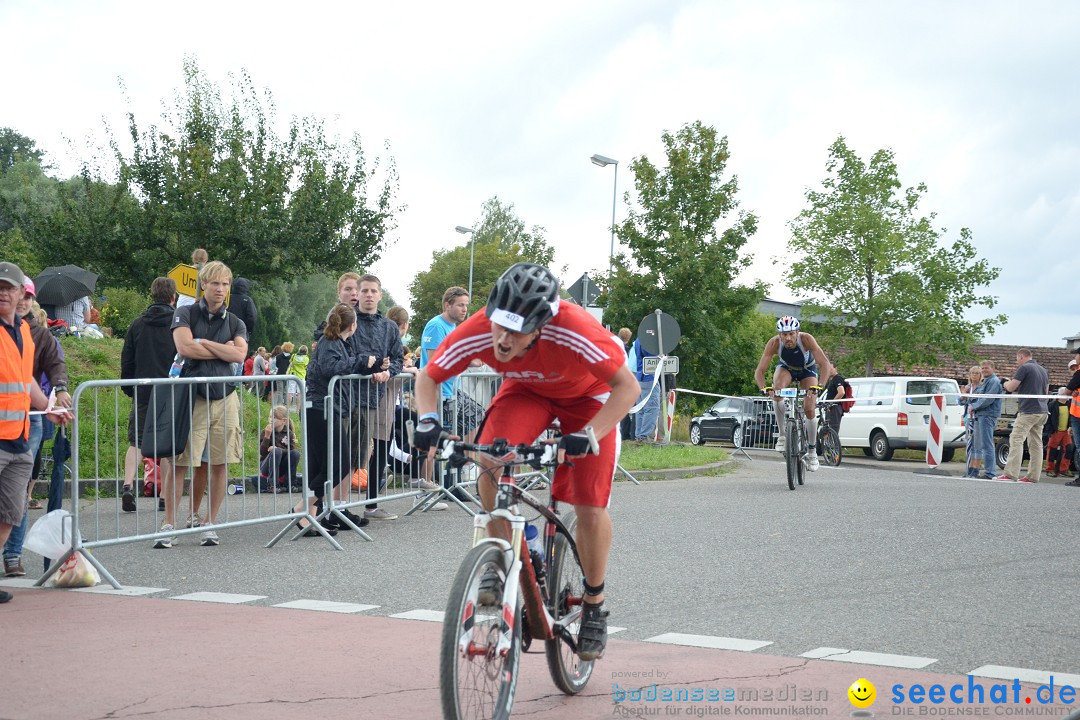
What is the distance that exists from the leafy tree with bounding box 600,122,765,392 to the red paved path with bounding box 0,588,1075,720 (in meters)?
30.7

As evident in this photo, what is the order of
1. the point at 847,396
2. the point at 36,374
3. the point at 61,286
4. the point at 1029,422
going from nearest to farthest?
the point at 36,374
the point at 1029,422
the point at 61,286
the point at 847,396

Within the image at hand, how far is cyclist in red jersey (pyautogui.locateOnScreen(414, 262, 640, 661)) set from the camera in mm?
4375

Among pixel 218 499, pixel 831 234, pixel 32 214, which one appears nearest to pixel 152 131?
pixel 32 214

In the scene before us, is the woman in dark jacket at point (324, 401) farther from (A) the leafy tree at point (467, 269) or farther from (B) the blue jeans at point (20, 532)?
(A) the leafy tree at point (467, 269)

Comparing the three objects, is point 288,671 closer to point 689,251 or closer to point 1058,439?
point 1058,439

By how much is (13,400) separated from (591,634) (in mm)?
4292

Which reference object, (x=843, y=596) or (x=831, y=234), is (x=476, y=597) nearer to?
(x=843, y=596)

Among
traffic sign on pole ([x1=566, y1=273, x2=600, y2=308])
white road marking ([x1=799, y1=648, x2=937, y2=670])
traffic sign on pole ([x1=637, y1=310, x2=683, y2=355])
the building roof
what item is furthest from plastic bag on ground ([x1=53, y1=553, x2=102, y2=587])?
the building roof

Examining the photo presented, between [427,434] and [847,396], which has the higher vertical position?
[847,396]

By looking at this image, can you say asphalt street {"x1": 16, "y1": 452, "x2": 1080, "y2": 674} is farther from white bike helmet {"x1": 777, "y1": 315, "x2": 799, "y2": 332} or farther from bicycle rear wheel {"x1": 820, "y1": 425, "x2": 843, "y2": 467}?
bicycle rear wheel {"x1": 820, "y1": 425, "x2": 843, "y2": 467}

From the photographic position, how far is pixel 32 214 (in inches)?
1415

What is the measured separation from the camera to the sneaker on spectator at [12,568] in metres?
8.07

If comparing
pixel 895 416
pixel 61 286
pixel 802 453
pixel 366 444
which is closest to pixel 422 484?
pixel 366 444

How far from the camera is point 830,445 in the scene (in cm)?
2416
